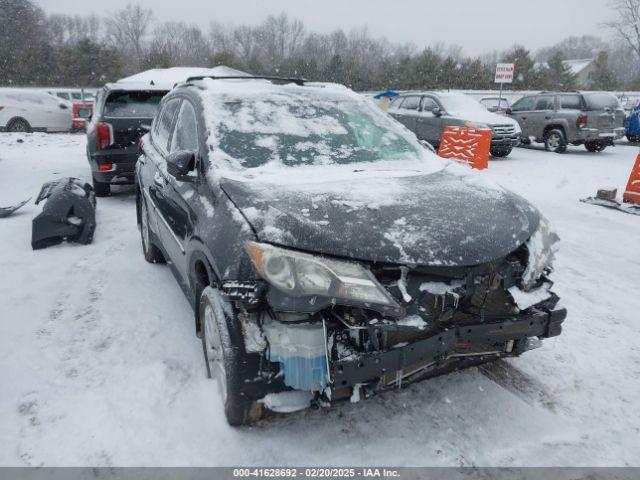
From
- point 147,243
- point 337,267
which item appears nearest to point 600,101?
point 147,243

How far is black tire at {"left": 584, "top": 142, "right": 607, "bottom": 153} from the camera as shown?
14.0 meters

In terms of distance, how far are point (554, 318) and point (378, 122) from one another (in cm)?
208

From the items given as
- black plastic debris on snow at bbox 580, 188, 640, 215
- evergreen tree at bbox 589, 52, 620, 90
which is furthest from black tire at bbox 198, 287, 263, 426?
evergreen tree at bbox 589, 52, 620, 90

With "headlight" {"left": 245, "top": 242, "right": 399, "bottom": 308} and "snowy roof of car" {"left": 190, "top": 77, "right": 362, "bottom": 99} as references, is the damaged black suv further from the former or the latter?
"snowy roof of car" {"left": 190, "top": 77, "right": 362, "bottom": 99}

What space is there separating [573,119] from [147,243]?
1289cm

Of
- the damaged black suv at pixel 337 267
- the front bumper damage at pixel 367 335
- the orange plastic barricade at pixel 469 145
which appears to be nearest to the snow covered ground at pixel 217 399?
the damaged black suv at pixel 337 267

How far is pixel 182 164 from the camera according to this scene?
284cm

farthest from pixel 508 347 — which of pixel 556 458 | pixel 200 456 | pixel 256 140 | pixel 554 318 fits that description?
pixel 256 140

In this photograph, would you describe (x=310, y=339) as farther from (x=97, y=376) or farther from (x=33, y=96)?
(x=33, y=96)

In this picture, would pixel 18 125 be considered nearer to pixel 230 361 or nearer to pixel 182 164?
pixel 182 164

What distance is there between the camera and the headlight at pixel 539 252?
2.46 meters

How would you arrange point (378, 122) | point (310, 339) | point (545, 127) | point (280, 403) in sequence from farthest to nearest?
point (545, 127) → point (378, 122) → point (280, 403) → point (310, 339)

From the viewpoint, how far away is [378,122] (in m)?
3.83

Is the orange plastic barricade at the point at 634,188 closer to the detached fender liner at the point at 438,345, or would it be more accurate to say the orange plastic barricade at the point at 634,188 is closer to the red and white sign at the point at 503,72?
the detached fender liner at the point at 438,345
